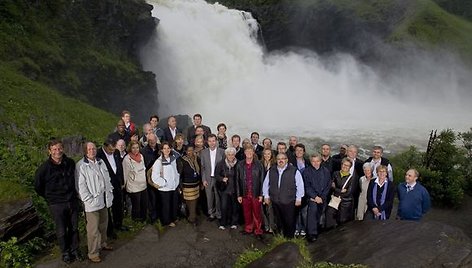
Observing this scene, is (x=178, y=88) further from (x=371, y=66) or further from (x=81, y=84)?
(x=371, y=66)

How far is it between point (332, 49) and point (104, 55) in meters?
35.3

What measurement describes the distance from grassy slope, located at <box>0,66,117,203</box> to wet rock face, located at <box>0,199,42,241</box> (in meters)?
0.38

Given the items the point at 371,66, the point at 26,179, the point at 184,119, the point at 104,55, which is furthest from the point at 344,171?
the point at 371,66

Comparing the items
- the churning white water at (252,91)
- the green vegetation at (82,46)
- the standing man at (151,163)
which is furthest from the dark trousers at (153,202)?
the churning white water at (252,91)

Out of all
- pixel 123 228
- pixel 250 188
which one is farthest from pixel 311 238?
pixel 123 228

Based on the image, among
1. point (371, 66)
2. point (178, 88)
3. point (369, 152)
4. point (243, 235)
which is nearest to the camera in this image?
point (243, 235)

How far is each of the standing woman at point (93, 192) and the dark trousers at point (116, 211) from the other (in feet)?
2.65

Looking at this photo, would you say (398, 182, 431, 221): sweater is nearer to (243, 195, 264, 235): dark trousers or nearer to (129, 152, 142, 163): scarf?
(243, 195, 264, 235): dark trousers

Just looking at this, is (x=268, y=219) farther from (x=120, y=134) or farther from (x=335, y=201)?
(x=120, y=134)

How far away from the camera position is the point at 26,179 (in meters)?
10.7

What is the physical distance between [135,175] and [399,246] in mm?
5969

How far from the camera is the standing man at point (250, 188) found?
10078mm

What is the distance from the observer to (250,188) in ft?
33.5

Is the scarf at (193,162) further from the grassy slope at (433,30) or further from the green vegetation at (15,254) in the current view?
the grassy slope at (433,30)
